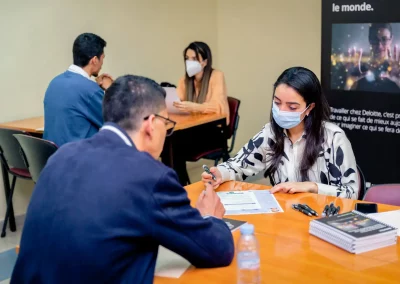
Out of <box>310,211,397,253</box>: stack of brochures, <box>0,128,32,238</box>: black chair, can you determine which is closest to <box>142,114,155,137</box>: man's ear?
<box>310,211,397,253</box>: stack of brochures

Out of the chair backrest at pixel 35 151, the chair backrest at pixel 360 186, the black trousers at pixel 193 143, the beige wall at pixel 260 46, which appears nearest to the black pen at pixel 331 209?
the chair backrest at pixel 360 186

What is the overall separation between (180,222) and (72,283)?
0.34 m

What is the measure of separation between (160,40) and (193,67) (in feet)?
2.92

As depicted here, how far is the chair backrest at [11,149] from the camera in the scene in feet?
13.3

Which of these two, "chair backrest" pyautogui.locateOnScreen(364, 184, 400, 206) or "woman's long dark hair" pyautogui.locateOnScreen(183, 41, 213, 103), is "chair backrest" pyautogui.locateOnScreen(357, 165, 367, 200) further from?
"woman's long dark hair" pyautogui.locateOnScreen(183, 41, 213, 103)

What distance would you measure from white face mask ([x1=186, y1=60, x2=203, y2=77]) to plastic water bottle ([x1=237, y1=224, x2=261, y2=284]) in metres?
3.36

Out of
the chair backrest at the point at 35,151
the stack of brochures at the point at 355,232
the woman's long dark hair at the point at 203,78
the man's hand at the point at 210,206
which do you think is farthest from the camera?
the woman's long dark hair at the point at 203,78

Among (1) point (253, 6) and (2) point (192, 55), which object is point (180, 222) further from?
(1) point (253, 6)

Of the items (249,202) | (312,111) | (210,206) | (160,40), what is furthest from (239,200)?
(160,40)

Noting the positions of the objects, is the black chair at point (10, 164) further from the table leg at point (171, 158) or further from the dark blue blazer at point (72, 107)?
the table leg at point (171, 158)

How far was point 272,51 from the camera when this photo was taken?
19.7 feet

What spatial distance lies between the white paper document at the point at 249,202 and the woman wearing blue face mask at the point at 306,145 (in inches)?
3.7

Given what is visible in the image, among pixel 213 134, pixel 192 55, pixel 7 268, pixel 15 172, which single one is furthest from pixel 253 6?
pixel 7 268

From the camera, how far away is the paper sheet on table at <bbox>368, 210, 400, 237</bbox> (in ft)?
6.98
